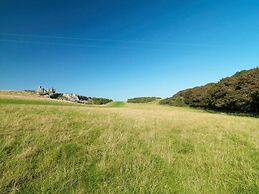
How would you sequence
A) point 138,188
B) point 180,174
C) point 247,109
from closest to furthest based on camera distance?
point 138,188 < point 180,174 < point 247,109

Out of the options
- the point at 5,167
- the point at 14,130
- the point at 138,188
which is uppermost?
the point at 14,130

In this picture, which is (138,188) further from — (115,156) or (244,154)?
(244,154)

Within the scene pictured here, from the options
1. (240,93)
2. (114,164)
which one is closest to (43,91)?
(240,93)

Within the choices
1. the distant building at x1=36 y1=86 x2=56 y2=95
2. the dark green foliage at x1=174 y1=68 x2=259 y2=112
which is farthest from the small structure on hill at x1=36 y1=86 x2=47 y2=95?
the dark green foliage at x1=174 y1=68 x2=259 y2=112

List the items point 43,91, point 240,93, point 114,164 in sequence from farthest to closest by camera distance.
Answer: point 43,91
point 240,93
point 114,164

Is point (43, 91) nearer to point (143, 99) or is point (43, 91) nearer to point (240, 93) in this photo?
point (143, 99)

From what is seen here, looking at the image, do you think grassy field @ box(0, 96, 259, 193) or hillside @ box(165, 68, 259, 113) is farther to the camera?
hillside @ box(165, 68, 259, 113)

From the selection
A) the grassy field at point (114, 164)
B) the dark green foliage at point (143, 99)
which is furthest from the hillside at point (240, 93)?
the dark green foliage at point (143, 99)

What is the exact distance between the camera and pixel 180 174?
232 inches

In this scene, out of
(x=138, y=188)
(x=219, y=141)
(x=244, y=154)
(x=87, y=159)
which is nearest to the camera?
(x=138, y=188)

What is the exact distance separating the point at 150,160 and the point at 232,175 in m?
2.64

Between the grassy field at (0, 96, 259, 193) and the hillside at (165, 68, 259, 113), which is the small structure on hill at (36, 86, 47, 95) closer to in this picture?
the hillside at (165, 68, 259, 113)

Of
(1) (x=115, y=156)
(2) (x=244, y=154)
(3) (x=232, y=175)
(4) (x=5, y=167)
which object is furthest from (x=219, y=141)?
(4) (x=5, y=167)

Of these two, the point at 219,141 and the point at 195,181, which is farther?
the point at 219,141
